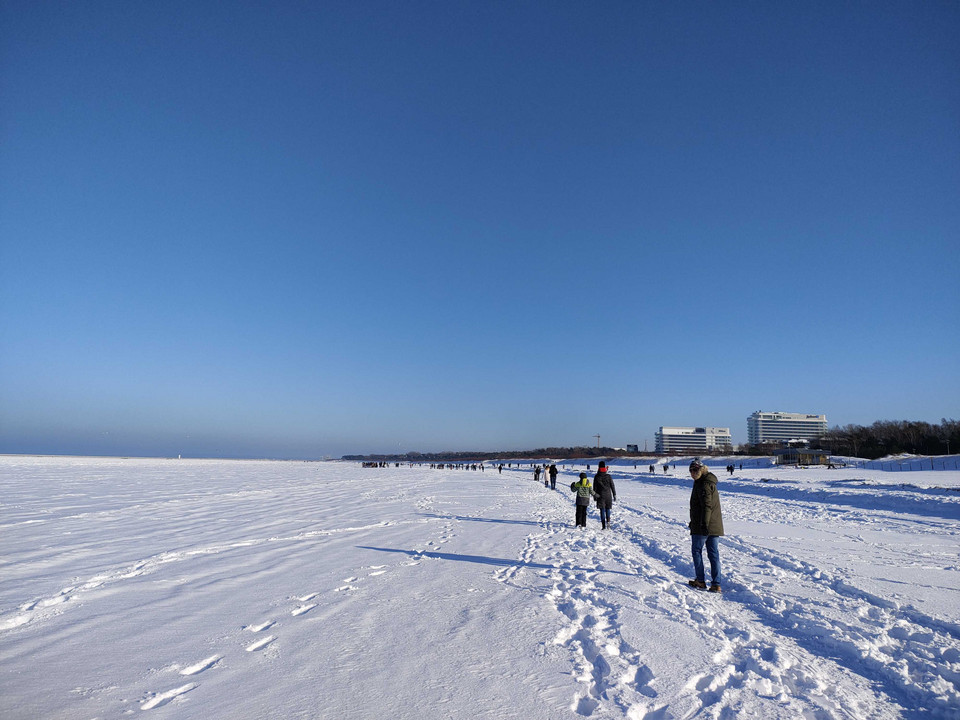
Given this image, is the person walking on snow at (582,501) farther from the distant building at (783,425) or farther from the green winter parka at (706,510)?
the distant building at (783,425)

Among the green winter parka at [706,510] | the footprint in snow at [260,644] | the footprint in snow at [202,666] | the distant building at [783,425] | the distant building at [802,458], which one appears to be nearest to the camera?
the footprint in snow at [202,666]

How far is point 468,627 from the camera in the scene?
527cm

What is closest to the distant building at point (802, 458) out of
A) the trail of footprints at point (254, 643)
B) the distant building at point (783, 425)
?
the trail of footprints at point (254, 643)

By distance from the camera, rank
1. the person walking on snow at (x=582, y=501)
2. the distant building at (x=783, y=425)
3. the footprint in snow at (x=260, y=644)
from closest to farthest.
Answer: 1. the footprint in snow at (x=260, y=644)
2. the person walking on snow at (x=582, y=501)
3. the distant building at (x=783, y=425)

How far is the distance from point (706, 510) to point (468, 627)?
373 centimetres

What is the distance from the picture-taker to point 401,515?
15141mm

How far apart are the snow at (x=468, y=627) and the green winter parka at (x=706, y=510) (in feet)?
2.71

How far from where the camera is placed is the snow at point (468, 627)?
3682mm

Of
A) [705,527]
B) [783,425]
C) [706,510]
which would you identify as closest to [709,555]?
[705,527]

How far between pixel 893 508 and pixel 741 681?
63.5 feet

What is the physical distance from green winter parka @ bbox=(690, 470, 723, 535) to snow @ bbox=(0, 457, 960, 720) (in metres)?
0.83

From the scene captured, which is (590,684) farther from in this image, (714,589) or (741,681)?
(714,589)

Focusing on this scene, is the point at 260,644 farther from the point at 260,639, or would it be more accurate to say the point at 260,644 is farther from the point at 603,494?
the point at 603,494

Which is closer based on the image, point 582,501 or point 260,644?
point 260,644
